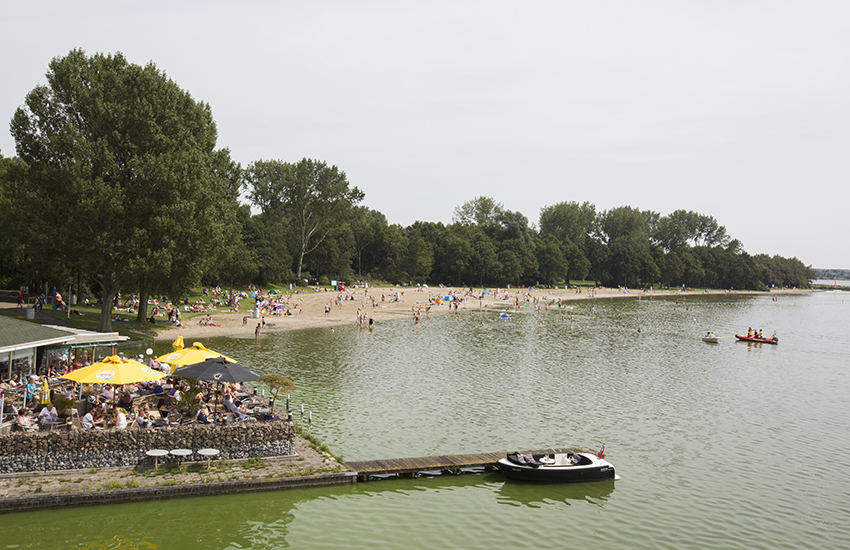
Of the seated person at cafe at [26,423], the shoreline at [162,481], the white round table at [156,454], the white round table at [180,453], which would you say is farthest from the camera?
the white round table at [180,453]

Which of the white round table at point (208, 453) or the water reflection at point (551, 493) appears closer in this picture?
the white round table at point (208, 453)

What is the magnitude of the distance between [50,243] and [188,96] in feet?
54.4

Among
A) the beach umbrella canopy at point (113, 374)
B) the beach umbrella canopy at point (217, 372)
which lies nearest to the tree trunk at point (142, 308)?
the beach umbrella canopy at point (217, 372)

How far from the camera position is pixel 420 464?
21516mm

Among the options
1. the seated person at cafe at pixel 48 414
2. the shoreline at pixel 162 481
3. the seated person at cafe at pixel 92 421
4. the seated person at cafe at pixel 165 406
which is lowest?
the shoreline at pixel 162 481

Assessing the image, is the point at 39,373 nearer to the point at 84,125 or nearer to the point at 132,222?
the point at 132,222

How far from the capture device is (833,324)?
334ft

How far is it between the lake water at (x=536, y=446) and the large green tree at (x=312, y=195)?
5687cm

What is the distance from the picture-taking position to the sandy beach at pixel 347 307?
56.3 m

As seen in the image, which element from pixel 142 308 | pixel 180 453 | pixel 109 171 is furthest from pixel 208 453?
pixel 142 308

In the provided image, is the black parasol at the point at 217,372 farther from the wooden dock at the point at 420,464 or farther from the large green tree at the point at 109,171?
the large green tree at the point at 109,171

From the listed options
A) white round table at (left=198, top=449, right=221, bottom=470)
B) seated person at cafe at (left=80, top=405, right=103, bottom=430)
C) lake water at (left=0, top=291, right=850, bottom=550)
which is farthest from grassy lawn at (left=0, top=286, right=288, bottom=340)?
white round table at (left=198, top=449, right=221, bottom=470)

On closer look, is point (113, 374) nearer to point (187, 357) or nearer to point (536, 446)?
point (187, 357)

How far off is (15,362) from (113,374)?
7.09 m
